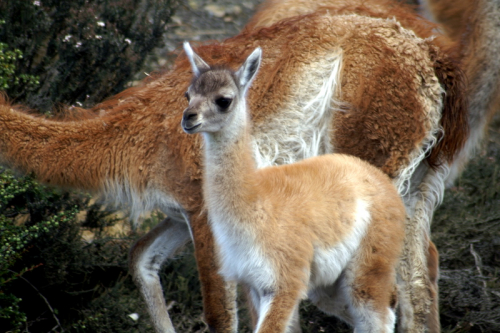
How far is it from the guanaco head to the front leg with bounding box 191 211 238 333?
119 cm

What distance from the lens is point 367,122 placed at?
4617mm

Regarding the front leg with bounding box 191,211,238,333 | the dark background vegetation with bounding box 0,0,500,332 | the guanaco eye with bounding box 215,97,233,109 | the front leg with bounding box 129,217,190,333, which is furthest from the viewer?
the dark background vegetation with bounding box 0,0,500,332

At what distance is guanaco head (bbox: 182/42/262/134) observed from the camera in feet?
10.4

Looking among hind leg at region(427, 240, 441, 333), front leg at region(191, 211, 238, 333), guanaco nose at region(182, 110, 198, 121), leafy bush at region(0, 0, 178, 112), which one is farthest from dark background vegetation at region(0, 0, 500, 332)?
guanaco nose at region(182, 110, 198, 121)

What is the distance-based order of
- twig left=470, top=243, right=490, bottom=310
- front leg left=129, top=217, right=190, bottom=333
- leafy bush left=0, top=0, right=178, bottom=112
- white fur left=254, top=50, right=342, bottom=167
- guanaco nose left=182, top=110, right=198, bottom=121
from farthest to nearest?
leafy bush left=0, top=0, right=178, bottom=112 < twig left=470, top=243, right=490, bottom=310 < front leg left=129, top=217, right=190, bottom=333 < white fur left=254, top=50, right=342, bottom=167 < guanaco nose left=182, top=110, right=198, bottom=121

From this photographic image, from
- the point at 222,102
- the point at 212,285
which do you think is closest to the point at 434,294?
the point at 212,285

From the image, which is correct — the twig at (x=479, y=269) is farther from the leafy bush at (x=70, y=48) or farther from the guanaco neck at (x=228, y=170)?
the leafy bush at (x=70, y=48)

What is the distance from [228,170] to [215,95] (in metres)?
0.40

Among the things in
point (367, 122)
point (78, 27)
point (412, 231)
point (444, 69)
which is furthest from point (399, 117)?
point (78, 27)

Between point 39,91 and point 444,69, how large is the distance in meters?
3.49

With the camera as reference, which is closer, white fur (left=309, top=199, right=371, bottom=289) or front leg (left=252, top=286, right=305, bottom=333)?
front leg (left=252, top=286, right=305, bottom=333)

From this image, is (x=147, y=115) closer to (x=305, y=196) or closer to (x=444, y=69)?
(x=305, y=196)

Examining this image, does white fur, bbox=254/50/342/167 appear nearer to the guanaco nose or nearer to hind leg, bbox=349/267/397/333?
hind leg, bbox=349/267/397/333

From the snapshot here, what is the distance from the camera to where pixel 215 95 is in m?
3.27
